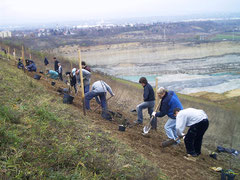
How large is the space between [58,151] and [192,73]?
3124cm

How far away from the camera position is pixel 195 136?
190 inches

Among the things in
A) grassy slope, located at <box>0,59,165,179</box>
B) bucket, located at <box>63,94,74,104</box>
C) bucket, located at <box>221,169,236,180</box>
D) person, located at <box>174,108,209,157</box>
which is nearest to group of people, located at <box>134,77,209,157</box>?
person, located at <box>174,108,209,157</box>

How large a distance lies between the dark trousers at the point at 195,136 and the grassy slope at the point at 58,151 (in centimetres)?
124

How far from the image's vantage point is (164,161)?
4559 millimetres

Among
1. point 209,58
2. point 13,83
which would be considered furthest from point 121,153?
point 209,58

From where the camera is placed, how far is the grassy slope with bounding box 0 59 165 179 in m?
3.12

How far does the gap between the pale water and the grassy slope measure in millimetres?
19472

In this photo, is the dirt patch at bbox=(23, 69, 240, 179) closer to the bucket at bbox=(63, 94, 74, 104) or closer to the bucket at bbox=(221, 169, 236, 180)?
the bucket at bbox=(221, 169, 236, 180)

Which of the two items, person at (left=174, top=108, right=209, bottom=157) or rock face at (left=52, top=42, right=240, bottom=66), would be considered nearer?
person at (left=174, top=108, right=209, bottom=157)

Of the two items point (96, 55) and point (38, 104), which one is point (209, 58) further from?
point (38, 104)

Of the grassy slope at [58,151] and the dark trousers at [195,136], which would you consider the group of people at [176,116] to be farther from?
the grassy slope at [58,151]

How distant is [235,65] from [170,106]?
3559cm

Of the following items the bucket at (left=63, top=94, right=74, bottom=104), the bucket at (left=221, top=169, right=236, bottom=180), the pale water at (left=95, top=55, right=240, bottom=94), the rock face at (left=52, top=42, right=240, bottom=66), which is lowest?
the pale water at (left=95, top=55, right=240, bottom=94)

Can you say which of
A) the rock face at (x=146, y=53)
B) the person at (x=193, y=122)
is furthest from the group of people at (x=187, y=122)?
the rock face at (x=146, y=53)
